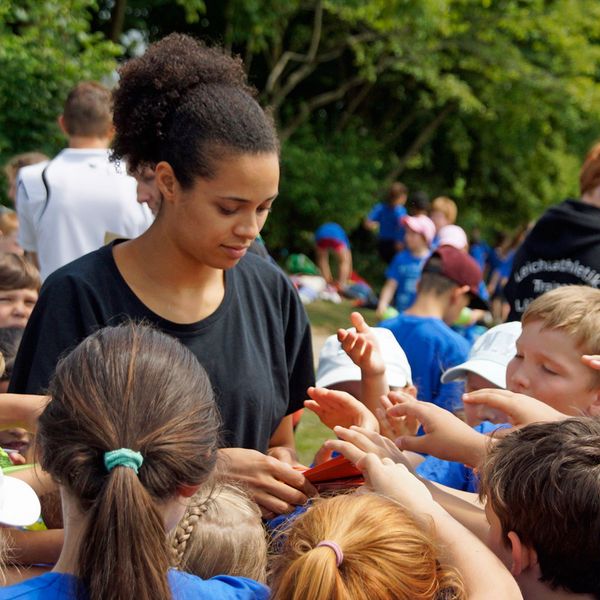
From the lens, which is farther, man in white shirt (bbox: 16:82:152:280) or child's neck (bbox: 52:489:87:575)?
man in white shirt (bbox: 16:82:152:280)

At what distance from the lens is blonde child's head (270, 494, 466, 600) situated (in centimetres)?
160

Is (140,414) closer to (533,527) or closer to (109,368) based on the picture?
(109,368)

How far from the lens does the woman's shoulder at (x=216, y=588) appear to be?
5.49 feet

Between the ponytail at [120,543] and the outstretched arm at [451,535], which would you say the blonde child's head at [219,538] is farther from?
the ponytail at [120,543]

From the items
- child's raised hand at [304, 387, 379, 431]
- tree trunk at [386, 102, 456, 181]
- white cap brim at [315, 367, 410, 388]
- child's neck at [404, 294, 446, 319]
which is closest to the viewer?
child's raised hand at [304, 387, 379, 431]

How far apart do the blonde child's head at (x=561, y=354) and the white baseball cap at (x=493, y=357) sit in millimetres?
589

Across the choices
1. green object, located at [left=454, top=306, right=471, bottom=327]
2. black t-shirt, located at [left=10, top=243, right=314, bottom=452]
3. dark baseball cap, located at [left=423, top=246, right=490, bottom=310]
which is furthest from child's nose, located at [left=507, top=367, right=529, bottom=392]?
green object, located at [left=454, top=306, right=471, bottom=327]

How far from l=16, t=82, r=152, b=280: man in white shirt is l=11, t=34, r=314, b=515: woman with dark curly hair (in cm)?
183

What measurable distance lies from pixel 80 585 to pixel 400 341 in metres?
3.10

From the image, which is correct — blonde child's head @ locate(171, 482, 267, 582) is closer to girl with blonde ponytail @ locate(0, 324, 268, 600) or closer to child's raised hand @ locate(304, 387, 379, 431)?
girl with blonde ponytail @ locate(0, 324, 268, 600)

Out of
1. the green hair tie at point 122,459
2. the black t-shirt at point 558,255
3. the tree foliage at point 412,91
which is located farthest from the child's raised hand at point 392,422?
the tree foliage at point 412,91

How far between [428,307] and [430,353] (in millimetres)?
556

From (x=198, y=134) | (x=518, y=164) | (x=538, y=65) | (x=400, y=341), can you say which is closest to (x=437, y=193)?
(x=518, y=164)

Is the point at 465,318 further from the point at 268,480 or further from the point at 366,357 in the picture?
the point at 268,480
